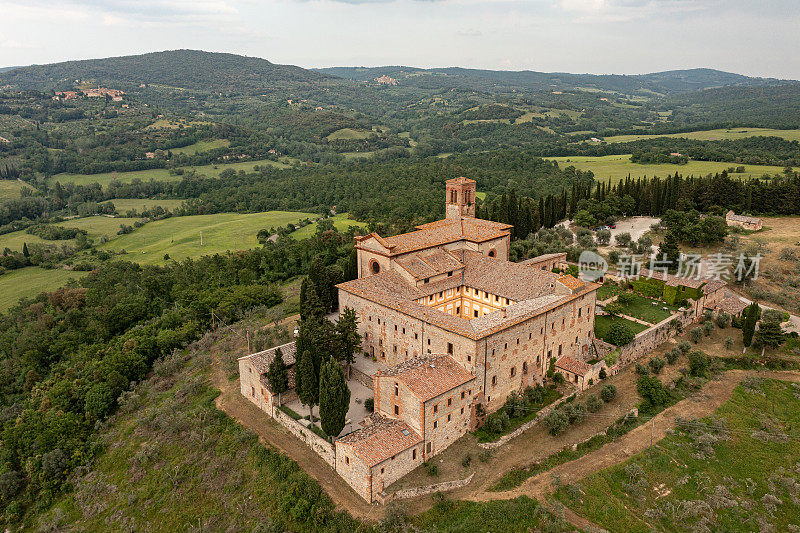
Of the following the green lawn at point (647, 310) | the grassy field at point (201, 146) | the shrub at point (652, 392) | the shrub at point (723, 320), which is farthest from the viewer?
the grassy field at point (201, 146)

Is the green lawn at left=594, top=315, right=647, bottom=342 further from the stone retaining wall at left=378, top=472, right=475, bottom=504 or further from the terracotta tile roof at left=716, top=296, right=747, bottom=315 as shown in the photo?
the stone retaining wall at left=378, top=472, right=475, bottom=504

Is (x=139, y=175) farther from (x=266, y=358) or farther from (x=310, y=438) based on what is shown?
(x=310, y=438)

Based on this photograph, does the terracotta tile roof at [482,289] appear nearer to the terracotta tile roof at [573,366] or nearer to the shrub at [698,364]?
the terracotta tile roof at [573,366]

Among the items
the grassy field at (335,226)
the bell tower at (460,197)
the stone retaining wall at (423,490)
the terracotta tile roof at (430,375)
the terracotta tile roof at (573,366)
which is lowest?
the grassy field at (335,226)

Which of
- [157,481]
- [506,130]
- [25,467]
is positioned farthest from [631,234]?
[506,130]

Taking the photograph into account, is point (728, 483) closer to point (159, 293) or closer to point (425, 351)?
point (425, 351)

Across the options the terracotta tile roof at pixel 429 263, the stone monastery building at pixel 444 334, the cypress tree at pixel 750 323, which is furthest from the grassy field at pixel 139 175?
the cypress tree at pixel 750 323
